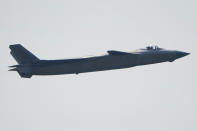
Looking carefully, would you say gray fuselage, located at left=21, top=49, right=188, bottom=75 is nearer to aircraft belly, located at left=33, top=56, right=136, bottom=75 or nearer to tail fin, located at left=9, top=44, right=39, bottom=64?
aircraft belly, located at left=33, top=56, right=136, bottom=75

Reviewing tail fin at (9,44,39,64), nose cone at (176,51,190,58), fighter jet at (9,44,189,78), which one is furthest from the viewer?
nose cone at (176,51,190,58)

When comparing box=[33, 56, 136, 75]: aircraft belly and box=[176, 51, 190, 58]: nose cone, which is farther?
box=[176, 51, 190, 58]: nose cone

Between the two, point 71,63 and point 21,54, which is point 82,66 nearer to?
point 71,63

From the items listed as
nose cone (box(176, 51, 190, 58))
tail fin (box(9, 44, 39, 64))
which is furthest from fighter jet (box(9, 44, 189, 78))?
nose cone (box(176, 51, 190, 58))

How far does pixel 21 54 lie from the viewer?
222 ft

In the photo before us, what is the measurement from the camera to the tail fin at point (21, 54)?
221 feet

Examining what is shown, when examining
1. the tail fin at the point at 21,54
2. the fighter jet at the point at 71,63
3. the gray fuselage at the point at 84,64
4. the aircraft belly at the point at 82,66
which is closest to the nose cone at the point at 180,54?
the fighter jet at the point at 71,63

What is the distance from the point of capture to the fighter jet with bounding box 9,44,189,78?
66.1 meters

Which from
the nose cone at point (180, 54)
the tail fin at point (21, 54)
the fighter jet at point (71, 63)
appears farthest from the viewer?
the nose cone at point (180, 54)

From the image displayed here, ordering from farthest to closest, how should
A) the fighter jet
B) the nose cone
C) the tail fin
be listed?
the nose cone < the tail fin < the fighter jet

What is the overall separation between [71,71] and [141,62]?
10904 millimetres

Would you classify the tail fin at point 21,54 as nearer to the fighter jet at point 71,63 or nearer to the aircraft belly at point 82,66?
the fighter jet at point 71,63

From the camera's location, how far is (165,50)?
236ft

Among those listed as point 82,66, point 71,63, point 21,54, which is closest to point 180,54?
point 82,66
